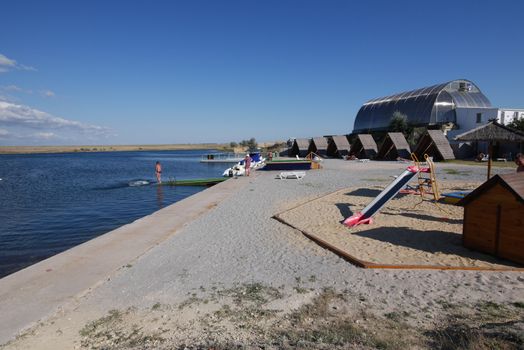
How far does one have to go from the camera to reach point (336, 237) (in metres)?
8.25

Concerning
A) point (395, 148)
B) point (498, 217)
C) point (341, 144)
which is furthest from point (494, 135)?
point (341, 144)

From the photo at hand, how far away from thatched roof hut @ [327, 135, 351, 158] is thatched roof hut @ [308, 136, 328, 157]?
960mm

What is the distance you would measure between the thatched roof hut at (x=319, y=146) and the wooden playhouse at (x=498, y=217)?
1530 inches

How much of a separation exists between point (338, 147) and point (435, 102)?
16.5 m

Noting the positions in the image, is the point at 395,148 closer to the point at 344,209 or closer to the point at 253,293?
the point at 344,209

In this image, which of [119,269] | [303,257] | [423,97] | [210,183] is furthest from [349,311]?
[423,97]

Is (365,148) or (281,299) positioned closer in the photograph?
(281,299)

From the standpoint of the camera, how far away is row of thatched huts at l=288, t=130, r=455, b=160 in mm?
31516

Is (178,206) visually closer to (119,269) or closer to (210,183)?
(119,269)

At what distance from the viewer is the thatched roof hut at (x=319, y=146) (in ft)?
150

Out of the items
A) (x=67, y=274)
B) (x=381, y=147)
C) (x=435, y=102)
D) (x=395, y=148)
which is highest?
(x=435, y=102)

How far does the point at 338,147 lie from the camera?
4241cm

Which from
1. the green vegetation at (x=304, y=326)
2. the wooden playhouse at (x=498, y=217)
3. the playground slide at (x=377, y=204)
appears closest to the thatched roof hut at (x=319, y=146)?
the playground slide at (x=377, y=204)

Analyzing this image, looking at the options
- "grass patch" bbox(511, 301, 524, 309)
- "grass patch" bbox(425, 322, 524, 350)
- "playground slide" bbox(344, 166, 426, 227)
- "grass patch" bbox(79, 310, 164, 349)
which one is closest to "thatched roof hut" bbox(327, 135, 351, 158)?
"playground slide" bbox(344, 166, 426, 227)
